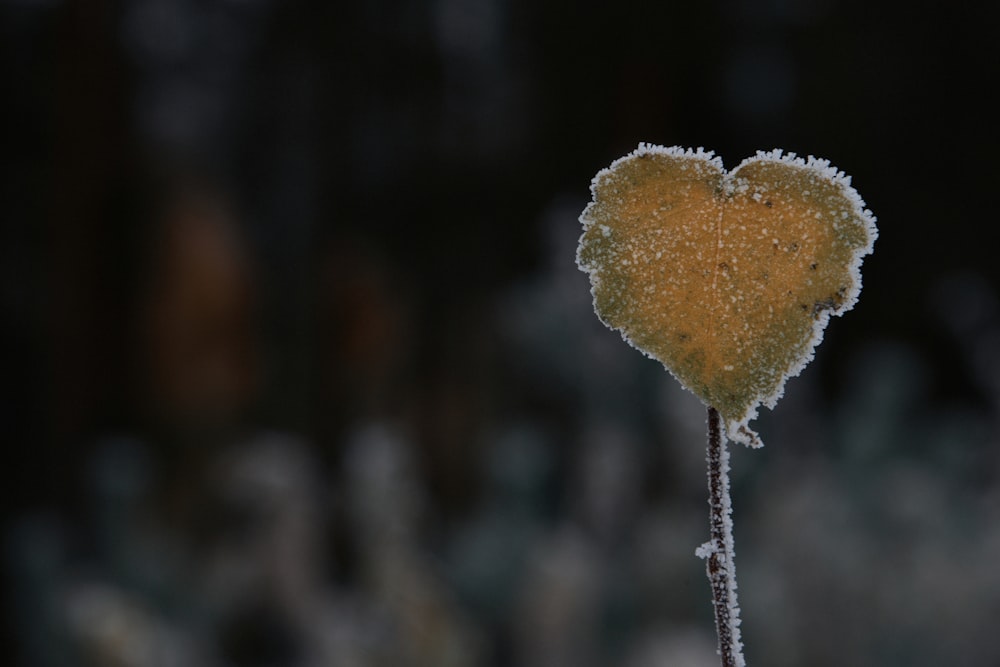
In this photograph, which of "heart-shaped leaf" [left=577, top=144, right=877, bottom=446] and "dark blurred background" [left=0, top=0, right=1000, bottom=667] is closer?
"heart-shaped leaf" [left=577, top=144, right=877, bottom=446]

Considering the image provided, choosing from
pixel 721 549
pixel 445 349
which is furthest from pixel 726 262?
pixel 445 349

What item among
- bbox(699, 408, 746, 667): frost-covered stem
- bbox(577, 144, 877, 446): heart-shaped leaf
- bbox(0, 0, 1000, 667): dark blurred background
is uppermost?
bbox(0, 0, 1000, 667): dark blurred background

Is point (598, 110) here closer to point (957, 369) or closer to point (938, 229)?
point (938, 229)

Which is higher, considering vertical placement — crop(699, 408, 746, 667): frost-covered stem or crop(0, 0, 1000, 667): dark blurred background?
crop(0, 0, 1000, 667): dark blurred background

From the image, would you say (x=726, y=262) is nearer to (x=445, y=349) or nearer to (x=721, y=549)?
(x=721, y=549)

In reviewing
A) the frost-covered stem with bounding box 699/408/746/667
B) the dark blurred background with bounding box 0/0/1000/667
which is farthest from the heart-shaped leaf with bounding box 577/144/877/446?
the dark blurred background with bounding box 0/0/1000/667

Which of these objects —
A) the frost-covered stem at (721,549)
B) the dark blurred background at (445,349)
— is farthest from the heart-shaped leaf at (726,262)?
the dark blurred background at (445,349)

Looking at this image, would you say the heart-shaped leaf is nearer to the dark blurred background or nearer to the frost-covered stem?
the frost-covered stem
